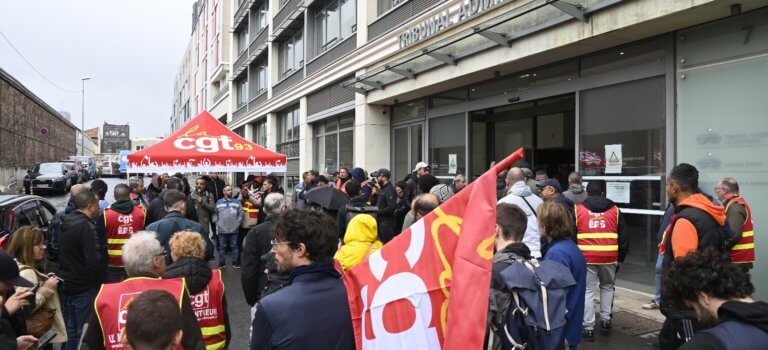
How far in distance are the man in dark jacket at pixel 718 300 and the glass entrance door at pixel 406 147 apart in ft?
37.2

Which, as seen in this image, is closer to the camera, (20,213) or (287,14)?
(20,213)

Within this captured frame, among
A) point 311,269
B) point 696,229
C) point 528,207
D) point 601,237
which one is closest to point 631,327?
point 601,237

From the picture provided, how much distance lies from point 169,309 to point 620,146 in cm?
783

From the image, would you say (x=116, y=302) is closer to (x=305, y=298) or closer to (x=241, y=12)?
(x=305, y=298)

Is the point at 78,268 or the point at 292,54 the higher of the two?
the point at 292,54

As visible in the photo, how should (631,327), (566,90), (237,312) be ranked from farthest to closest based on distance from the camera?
(566,90) → (237,312) → (631,327)

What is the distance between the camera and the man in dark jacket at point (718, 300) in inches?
78.4

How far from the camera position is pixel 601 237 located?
595 cm

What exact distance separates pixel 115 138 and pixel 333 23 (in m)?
131

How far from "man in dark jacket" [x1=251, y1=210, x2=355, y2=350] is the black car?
4233 millimetres

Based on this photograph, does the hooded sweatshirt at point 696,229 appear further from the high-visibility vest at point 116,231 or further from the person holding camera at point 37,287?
the high-visibility vest at point 116,231

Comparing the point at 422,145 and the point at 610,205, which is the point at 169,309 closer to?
the point at 610,205

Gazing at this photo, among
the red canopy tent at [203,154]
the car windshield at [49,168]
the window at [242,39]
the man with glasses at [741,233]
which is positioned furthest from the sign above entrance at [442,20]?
the car windshield at [49,168]

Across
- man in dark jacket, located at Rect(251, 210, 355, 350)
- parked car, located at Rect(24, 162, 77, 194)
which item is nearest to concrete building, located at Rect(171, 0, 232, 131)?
parked car, located at Rect(24, 162, 77, 194)
